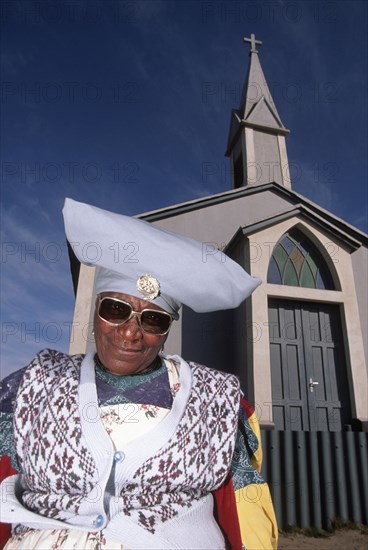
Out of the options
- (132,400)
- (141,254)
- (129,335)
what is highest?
(141,254)

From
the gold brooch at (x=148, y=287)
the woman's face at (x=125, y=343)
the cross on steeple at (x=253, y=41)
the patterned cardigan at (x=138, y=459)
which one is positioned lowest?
the patterned cardigan at (x=138, y=459)

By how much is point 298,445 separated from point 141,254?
540cm

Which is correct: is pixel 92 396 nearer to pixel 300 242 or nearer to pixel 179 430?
pixel 179 430

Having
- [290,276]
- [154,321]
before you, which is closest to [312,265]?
[290,276]

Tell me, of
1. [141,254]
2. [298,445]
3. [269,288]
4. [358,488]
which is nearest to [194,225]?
[269,288]

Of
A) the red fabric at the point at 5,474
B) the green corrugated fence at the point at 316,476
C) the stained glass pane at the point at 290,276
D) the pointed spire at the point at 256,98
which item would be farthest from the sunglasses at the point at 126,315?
the pointed spire at the point at 256,98

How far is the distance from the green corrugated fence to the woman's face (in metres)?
4.83

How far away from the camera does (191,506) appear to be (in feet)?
5.03

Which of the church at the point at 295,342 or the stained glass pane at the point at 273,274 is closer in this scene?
the church at the point at 295,342

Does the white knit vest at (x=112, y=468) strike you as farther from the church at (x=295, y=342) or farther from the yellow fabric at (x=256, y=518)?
the church at (x=295, y=342)

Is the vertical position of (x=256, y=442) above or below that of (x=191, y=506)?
above

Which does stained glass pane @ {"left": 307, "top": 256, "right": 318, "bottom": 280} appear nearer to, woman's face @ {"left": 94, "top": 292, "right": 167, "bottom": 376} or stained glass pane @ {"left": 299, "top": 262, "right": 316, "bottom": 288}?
stained glass pane @ {"left": 299, "top": 262, "right": 316, "bottom": 288}

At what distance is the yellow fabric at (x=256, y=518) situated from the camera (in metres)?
1.59

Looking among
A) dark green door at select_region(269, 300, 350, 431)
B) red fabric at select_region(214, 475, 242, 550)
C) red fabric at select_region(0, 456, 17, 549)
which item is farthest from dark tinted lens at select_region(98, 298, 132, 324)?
dark green door at select_region(269, 300, 350, 431)
